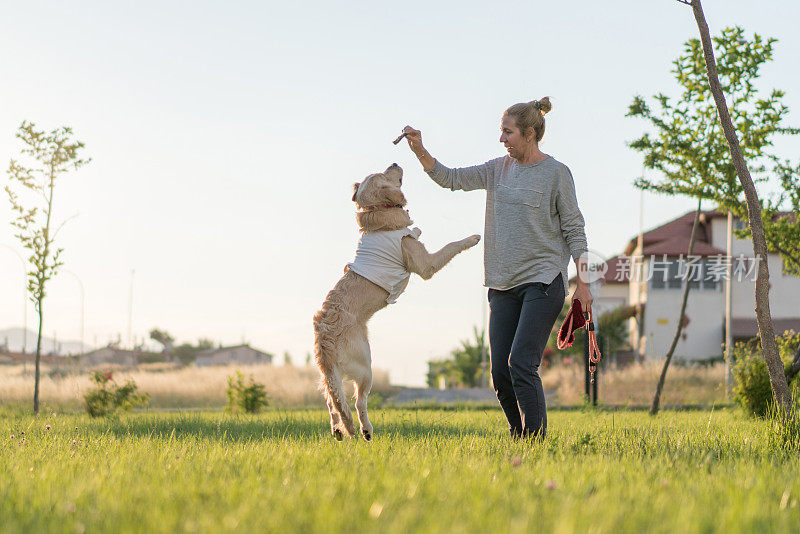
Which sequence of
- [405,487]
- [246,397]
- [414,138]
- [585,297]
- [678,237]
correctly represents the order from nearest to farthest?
1. [405,487]
2. [585,297]
3. [414,138]
4. [246,397]
5. [678,237]

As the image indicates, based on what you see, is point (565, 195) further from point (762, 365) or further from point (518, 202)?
point (762, 365)

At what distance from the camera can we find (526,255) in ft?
18.0

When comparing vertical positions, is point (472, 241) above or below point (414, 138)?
below

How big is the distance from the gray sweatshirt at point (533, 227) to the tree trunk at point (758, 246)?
4.95ft

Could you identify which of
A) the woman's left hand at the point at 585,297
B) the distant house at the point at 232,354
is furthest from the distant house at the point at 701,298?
the distant house at the point at 232,354

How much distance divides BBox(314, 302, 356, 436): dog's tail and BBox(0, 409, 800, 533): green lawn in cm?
48

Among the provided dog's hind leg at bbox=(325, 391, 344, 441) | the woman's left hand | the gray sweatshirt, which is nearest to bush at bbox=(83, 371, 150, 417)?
dog's hind leg at bbox=(325, 391, 344, 441)

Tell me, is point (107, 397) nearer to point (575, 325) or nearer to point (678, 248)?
point (575, 325)

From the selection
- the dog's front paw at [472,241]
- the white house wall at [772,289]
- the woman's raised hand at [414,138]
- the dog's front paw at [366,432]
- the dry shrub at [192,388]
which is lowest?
the dry shrub at [192,388]

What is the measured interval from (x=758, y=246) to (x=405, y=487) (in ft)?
13.5

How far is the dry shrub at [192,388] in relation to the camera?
710 inches

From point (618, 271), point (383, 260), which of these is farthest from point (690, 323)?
point (383, 260)

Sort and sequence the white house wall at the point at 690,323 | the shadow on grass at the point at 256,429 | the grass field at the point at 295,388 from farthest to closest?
the white house wall at the point at 690,323 < the grass field at the point at 295,388 < the shadow on grass at the point at 256,429

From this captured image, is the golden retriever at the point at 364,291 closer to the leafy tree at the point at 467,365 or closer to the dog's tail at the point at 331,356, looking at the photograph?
the dog's tail at the point at 331,356
